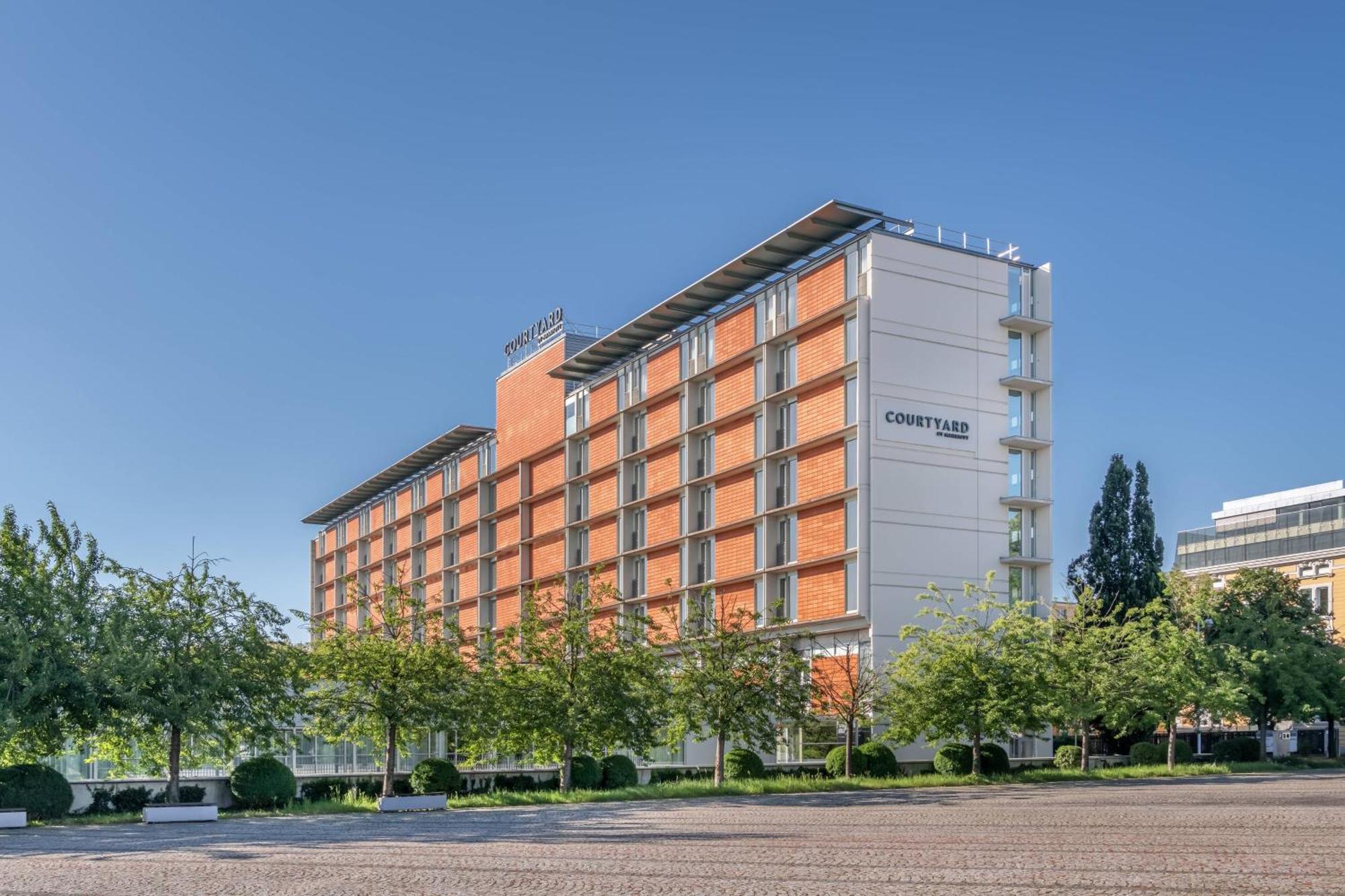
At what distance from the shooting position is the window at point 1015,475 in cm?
5791

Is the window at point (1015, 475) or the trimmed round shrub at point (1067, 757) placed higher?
the window at point (1015, 475)

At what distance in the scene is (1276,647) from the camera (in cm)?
6203

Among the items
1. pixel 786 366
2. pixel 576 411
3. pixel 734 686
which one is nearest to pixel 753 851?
pixel 734 686

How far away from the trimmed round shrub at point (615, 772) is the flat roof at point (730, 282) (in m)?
22.2

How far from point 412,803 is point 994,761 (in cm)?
2165

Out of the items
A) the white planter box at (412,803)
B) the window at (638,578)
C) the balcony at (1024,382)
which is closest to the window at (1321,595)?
the balcony at (1024,382)

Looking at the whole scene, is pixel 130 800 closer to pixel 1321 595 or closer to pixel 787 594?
pixel 787 594

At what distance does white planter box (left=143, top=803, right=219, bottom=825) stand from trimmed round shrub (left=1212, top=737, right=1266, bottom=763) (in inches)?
1814

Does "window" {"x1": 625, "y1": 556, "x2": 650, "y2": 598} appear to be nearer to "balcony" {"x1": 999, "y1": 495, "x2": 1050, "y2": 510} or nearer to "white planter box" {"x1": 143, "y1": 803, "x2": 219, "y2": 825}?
"balcony" {"x1": 999, "y1": 495, "x2": 1050, "y2": 510}

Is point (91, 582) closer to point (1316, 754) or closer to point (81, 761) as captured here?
point (81, 761)

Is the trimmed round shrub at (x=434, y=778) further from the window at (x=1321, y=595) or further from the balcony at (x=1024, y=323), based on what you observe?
the window at (x=1321, y=595)

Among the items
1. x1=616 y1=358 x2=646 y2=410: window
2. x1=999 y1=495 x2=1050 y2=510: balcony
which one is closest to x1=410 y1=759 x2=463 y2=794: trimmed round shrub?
x1=999 y1=495 x2=1050 y2=510: balcony

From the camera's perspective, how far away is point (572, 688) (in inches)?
1730

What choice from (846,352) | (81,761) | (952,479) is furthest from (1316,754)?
(81,761)
